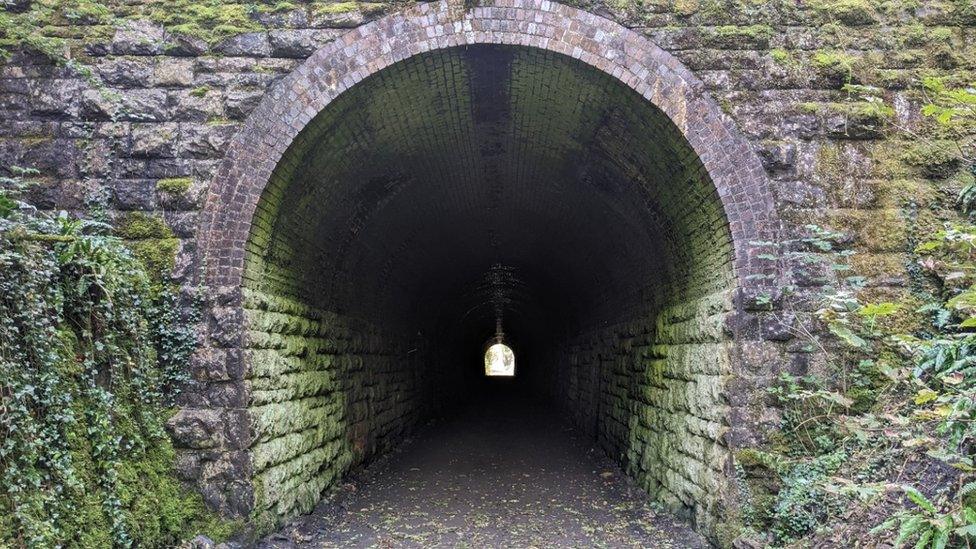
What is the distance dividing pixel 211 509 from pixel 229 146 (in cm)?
331

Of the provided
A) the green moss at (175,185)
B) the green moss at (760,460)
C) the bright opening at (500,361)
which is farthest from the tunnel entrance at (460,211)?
the bright opening at (500,361)

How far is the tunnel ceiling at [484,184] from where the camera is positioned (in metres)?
6.79

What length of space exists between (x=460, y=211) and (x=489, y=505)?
479cm

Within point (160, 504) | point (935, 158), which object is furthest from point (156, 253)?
point (935, 158)

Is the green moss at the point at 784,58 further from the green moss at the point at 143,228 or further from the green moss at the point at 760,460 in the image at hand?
the green moss at the point at 143,228

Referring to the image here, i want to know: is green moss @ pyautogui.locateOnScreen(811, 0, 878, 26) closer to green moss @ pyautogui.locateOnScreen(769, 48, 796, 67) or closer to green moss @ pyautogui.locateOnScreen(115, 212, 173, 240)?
green moss @ pyautogui.locateOnScreen(769, 48, 796, 67)

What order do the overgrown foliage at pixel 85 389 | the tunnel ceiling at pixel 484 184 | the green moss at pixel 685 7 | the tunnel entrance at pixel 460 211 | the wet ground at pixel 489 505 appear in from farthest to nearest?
1. the wet ground at pixel 489 505
2. the tunnel ceiling at pixel 484 184
3. the green moss at pixel 685 7
4. the tunnel entrance at pixel 460 211
5. the overgrown foliage at pixel 85 389

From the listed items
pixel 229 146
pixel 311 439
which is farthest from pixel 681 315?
pixel 229 146

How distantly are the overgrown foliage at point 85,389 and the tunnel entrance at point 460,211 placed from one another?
38 centimetres

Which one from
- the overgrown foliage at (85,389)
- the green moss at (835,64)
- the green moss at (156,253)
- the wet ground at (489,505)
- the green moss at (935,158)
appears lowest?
the wet ground at (489,505)

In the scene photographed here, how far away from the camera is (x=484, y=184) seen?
10.3 meters

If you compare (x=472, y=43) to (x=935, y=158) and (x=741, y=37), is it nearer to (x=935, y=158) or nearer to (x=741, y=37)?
(x=741, y=37)

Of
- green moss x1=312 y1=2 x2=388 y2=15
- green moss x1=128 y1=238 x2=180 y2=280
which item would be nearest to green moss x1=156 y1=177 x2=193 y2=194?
green moss x1=128 y1=238 x2=180 y2=280

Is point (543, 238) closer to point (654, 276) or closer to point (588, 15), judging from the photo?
point (654, 276)
